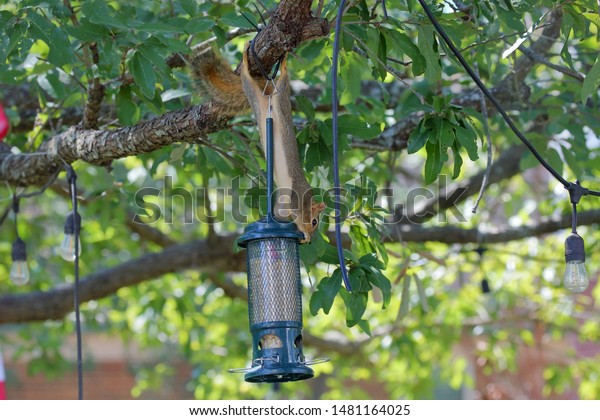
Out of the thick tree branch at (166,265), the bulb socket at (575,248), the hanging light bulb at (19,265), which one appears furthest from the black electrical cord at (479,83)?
the thick tree branch at (166,265)

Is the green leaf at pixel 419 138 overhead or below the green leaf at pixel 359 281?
overhead

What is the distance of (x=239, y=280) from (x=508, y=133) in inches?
116

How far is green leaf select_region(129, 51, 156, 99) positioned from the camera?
229 centimetres

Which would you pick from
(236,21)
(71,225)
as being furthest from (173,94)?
(71,225)

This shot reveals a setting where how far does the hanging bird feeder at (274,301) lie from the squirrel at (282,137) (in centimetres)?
2

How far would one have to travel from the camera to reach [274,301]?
2033 millimetres

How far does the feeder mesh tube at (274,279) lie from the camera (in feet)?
6.64

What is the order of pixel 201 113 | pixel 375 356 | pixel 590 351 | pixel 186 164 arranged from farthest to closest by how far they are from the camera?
1. pixel 590 351
2. pixel 375 356
3. pixel 186 164
4. pixel 201 113

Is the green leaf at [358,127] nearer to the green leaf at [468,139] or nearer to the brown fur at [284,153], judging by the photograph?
the green leaf at [468,139]

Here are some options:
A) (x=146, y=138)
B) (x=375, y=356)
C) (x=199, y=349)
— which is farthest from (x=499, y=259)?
(x=146, y=138)

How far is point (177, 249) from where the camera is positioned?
4355mm

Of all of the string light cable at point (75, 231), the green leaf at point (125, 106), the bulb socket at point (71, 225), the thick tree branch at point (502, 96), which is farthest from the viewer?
the thick tree branch at point (502, 96)

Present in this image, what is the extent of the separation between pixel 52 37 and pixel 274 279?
2.82 feet

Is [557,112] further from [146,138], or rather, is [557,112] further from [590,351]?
[590,351]
